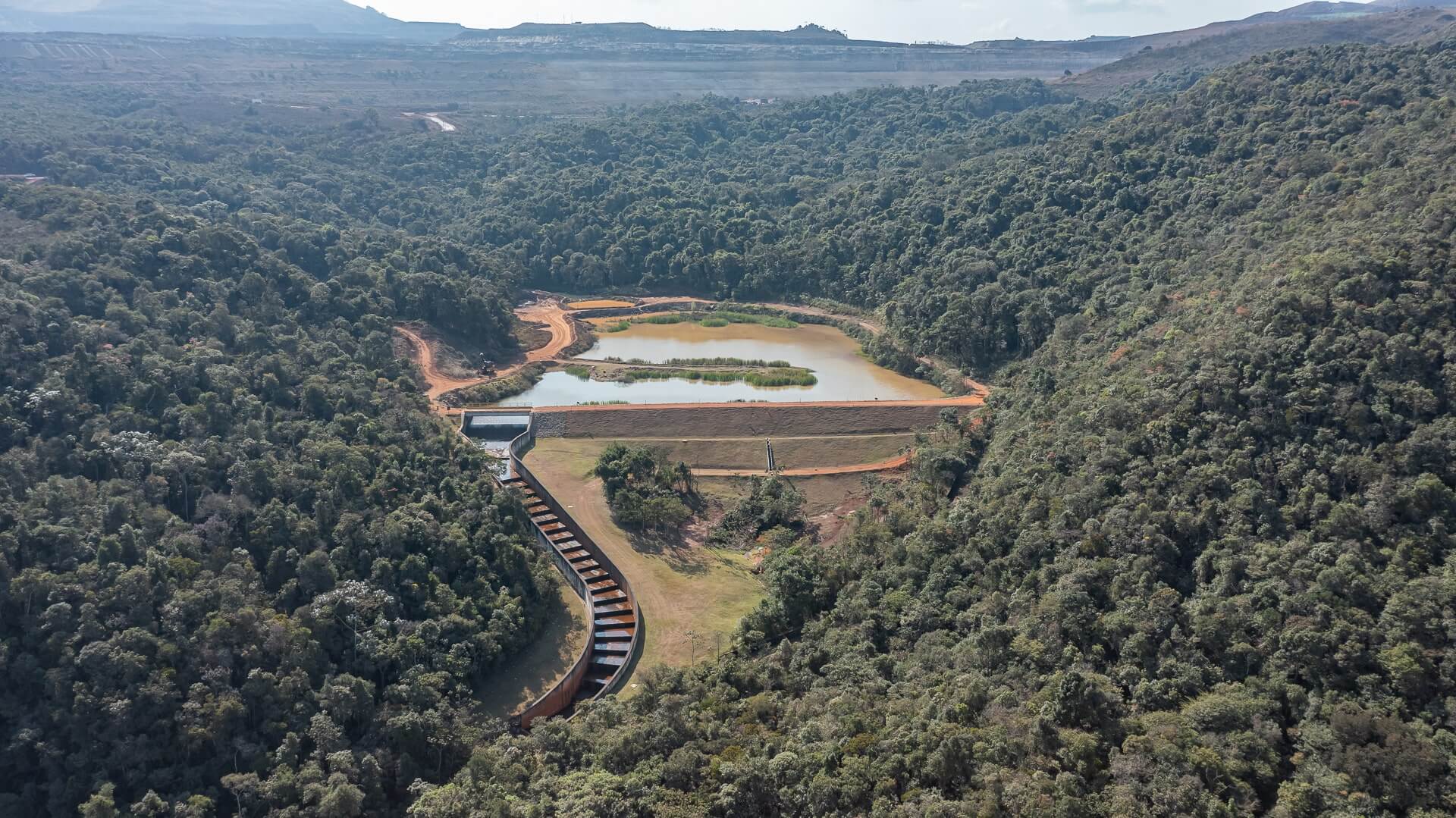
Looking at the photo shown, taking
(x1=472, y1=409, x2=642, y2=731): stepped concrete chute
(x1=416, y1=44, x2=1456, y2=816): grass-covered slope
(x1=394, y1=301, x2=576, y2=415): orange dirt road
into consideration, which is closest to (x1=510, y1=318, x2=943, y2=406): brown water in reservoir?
(x1=394, y1=301, x2=576, y2=415): orange dirt road

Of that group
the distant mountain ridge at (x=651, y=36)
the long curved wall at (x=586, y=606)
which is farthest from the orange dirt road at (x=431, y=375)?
the distant mountain ridge at (x=651, y=36)

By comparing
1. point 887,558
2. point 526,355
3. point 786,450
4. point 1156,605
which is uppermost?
point 1156,605

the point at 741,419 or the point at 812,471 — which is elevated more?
the point at 741,419

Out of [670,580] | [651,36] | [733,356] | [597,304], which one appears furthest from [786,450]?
[651,36]

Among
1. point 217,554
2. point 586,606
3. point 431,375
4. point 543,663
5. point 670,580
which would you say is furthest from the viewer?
point 431,375

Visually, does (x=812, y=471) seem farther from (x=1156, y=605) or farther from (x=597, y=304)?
(x=597, y=304)

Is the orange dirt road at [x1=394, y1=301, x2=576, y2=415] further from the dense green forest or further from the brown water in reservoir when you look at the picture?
the dense green forest

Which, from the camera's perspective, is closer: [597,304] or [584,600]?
[584,600]
